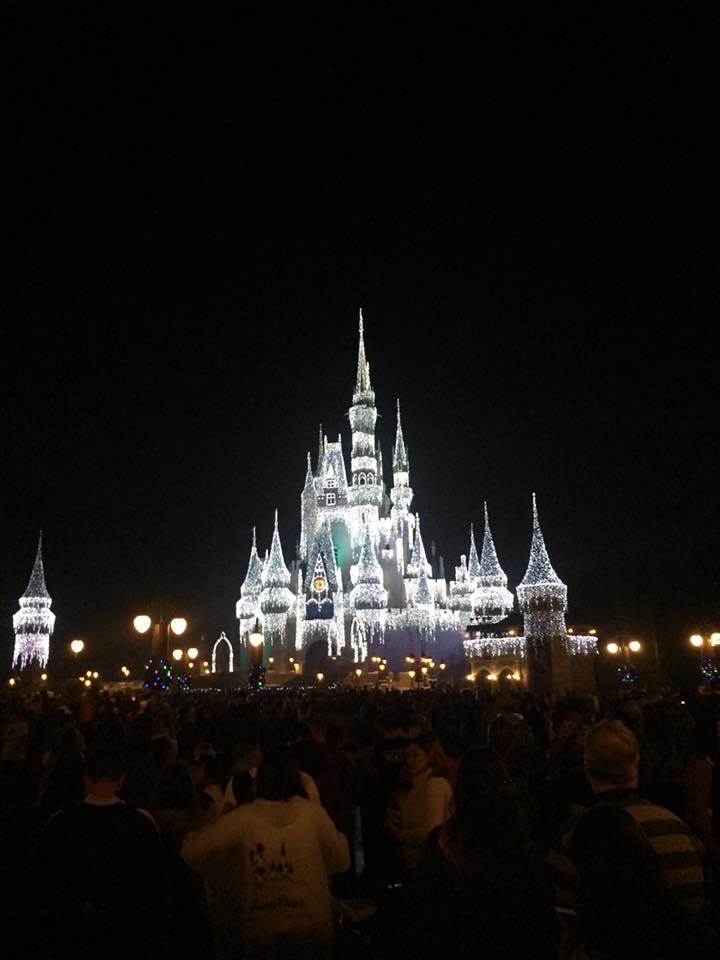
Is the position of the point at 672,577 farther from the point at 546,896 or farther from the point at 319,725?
the point at 546,896

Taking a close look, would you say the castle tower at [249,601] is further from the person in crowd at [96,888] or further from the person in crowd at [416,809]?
the person in crowd at [96,888]

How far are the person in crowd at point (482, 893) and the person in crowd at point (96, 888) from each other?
1.35m

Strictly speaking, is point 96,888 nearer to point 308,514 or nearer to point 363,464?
point 363,464

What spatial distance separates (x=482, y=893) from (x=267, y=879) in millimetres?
1237

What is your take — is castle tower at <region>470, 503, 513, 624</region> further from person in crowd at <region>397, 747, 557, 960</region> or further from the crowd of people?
person in crowd at <region>397, 747, 557, 960</region>

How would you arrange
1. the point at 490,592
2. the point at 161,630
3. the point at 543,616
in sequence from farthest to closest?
the point at 490,592
the point at 543,616
the point at 161,630

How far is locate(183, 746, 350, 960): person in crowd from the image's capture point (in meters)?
3.57

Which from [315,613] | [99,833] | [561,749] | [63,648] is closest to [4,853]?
[99,833]

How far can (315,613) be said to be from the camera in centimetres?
6875

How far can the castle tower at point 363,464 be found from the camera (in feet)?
250

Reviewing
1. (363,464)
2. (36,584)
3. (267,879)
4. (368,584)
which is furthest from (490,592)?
(267,879)

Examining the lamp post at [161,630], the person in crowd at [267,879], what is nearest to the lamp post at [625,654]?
the lamp post at [161,630]

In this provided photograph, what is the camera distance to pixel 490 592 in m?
66.9

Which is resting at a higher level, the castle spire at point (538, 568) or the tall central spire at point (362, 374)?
the tall central spire at point (362, 374)
